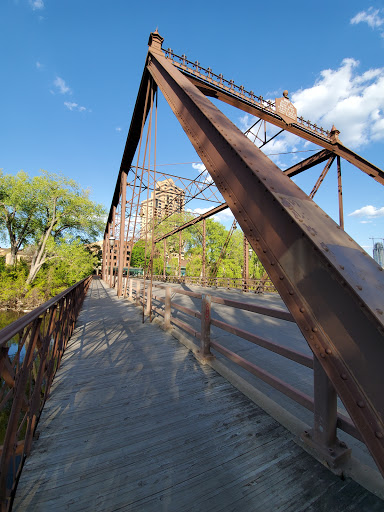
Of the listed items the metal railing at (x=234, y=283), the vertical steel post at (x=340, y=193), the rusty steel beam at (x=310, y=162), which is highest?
the rusty steel beam at (x=310, y=162)

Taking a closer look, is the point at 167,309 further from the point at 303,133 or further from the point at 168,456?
the point at 303,133

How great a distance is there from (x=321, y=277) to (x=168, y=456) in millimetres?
1903

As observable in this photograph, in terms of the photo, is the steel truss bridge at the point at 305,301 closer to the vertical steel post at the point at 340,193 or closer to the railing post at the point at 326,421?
the railing post at the point at 326,421

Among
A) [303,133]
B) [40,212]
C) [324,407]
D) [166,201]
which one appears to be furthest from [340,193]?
[40,212]

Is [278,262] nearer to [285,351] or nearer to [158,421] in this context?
[285,351]

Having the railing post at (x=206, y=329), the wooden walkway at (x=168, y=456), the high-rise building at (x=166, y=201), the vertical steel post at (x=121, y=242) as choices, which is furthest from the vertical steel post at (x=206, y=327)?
the vertical steel post at (x=121, y=242)

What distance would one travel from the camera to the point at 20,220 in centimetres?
2352

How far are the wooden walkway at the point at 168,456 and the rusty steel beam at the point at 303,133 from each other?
31.3 feet

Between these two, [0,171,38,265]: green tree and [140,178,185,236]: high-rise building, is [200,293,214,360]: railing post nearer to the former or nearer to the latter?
[140,178,185,236]: high-rise building

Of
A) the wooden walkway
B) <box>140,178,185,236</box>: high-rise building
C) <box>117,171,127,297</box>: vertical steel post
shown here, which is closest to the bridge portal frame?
the wooden walkway

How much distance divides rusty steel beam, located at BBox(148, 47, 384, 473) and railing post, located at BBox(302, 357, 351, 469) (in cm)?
76

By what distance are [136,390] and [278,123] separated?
11228 mm

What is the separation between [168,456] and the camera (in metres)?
1.86

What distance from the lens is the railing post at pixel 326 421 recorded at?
5.59 feet
